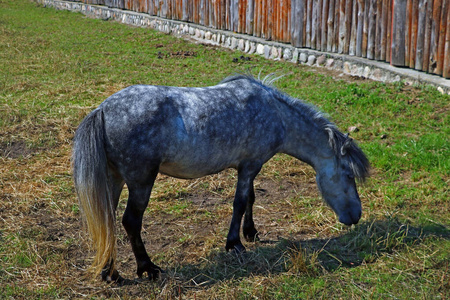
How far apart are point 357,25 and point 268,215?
6.25 m

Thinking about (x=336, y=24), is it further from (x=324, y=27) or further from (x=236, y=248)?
(x=236, y=248)

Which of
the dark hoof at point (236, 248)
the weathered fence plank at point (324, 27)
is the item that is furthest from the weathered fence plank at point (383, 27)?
the dark hoof at point (236, 248)

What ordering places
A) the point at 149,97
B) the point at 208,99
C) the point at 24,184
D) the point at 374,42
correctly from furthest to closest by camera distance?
the point at 374,42 < the point at 24,184 < the point at 208,99 < the point at 149,97

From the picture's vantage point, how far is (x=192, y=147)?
444 cm

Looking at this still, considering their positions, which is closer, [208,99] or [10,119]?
[208,99]

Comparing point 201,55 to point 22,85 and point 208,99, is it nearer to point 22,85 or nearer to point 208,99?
point 22,85

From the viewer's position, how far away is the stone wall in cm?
948

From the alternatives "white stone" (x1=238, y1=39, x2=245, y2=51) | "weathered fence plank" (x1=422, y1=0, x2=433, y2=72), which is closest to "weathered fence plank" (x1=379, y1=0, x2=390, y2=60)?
"weathered fence plank" (x1=422, y1=0, x2=433, y2=72)

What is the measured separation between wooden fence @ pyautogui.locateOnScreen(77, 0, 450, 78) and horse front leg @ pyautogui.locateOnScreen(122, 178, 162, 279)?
265 inches

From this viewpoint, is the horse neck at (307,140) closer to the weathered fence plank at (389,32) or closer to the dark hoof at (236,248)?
the dark hoof at (236,248)

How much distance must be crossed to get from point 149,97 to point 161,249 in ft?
5.33

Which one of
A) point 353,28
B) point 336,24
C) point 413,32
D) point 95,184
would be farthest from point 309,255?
point 336,24

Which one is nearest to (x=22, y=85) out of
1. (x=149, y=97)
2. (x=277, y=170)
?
(x=277, y=170)

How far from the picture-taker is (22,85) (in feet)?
34.0
